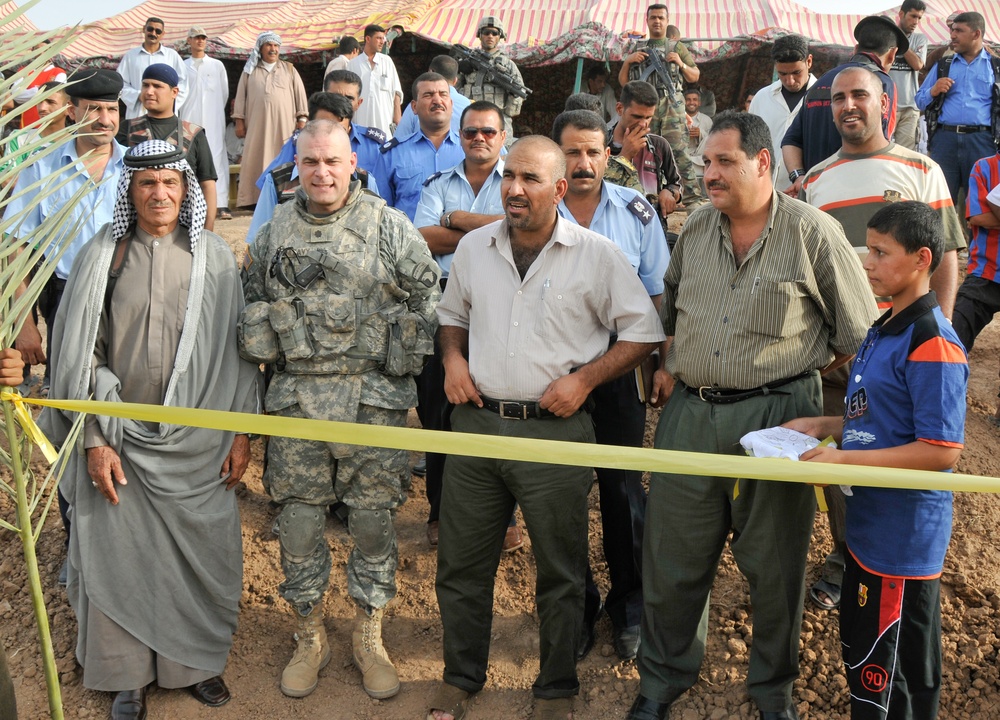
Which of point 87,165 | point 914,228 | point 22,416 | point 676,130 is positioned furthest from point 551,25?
point 22,416

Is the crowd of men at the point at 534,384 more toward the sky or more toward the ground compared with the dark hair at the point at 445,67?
more toward the ground

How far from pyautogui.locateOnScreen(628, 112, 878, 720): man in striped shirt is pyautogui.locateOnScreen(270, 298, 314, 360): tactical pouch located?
1.40 m

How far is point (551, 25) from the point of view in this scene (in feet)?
45.4

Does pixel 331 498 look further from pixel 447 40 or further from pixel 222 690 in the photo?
pixel 447 40

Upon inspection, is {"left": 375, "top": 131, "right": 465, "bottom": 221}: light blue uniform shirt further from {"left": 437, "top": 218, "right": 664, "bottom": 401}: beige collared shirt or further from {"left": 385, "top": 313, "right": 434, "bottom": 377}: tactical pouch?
{"left": 437, "top": 218, "right": 664, "bottom": 401}: beige collared shirt

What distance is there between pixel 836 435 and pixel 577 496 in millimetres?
927

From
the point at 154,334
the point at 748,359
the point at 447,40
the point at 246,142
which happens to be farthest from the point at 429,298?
the point at 447,40

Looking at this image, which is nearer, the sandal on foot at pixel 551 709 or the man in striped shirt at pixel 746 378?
the man in striped shirt at pixel 746 378

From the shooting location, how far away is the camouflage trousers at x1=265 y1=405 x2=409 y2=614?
3.68 meters

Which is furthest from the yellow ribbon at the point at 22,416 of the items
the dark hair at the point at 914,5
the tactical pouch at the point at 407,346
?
the dark hair at the point at 914,5

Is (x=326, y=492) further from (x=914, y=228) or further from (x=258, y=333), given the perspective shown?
(x=914, y=228)

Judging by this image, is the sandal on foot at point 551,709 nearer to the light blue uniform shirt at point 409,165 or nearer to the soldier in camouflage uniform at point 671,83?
the light blue uniform shirt at point 409,165

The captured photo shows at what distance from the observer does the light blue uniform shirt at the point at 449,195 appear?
4.33 meters

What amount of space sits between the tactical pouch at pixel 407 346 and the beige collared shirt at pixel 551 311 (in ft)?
1.01
